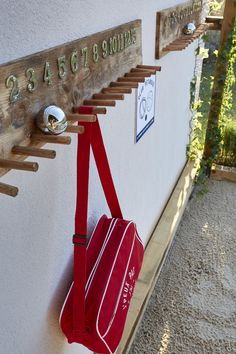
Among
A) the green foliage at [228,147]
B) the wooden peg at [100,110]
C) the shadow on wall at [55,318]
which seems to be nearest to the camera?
the wooden peg at [100,110]

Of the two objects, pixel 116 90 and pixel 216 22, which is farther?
pixel 216 22

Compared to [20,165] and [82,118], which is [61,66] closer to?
[82,118]

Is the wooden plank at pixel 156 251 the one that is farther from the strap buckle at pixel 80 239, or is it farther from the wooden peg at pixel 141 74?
the wooden peg at pixel 141 74

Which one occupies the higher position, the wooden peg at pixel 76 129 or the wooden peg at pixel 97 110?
the wooden peg at pixel 97 110

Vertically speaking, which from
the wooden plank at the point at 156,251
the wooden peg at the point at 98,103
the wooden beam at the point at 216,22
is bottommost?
the wooden plank at the point at 156,251

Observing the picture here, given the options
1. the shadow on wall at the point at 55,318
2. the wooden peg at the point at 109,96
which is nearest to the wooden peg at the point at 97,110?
the wooden peg at the point at 109,96

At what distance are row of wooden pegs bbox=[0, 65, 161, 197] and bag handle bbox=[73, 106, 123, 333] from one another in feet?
0.18

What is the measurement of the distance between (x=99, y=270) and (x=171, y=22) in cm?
128

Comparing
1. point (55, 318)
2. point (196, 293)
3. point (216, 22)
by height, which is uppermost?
point (216, 22)

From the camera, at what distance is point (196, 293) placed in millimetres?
2229

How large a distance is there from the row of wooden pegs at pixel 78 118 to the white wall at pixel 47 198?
4.1 inches

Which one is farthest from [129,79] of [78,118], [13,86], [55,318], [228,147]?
[228,147]

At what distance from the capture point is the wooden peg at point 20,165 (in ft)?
2.10

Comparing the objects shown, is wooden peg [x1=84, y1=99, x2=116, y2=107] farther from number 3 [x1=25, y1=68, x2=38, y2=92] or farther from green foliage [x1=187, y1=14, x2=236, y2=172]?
green foliage [x1=187, y1=14, x2=236, y2=172]
